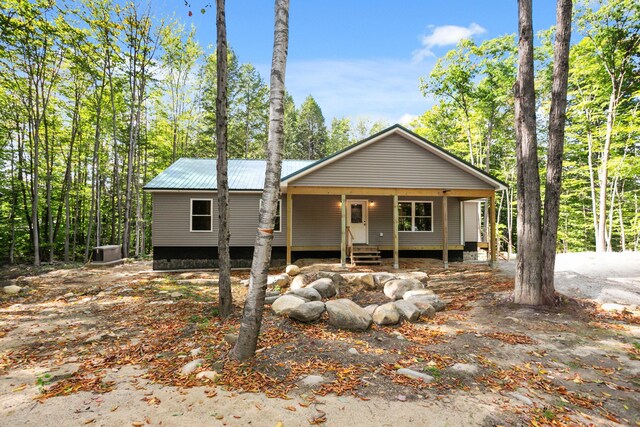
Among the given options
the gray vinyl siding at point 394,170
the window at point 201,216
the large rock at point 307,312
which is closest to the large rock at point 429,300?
the large rock at point 307,312

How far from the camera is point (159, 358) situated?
4059 mm

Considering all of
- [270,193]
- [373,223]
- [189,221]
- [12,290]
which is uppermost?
[270,193]

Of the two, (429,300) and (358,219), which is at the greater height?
(358,219)

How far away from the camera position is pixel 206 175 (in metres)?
14.0

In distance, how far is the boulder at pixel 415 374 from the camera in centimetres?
338

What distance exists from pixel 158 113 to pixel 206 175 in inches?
450

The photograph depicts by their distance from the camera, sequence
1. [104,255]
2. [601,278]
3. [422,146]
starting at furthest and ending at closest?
[104,255] < [422,146] < [601,278]

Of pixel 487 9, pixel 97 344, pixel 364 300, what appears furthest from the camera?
pixel 487 9

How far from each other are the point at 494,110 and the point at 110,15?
908 inches

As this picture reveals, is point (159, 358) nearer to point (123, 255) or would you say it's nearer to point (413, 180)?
point (413, 180)

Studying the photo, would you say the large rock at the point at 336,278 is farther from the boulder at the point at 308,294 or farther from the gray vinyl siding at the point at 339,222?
the gray vinyl siding at the point at 339,222

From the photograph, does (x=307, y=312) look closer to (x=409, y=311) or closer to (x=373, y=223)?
(x=409, y=311)

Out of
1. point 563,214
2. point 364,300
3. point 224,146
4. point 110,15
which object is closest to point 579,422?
point 364,300

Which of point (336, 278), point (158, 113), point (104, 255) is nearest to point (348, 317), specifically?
point (336, 278)
